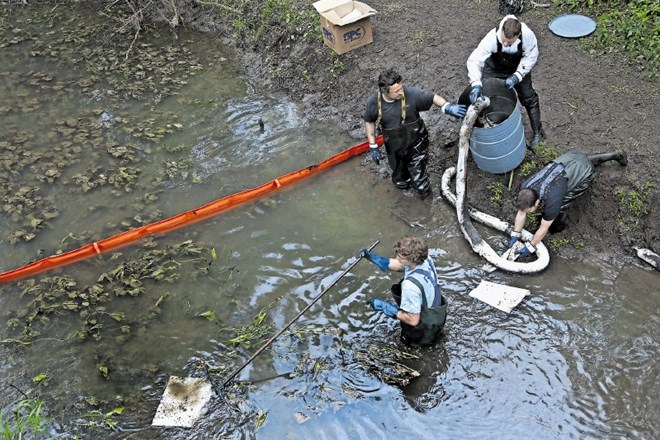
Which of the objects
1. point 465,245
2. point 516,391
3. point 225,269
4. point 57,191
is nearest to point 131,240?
point 225,269

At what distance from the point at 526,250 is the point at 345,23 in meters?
4.65

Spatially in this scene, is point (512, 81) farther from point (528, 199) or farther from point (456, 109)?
point (528, 199)

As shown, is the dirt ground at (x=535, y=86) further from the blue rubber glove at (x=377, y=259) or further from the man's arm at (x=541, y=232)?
the blue rubber glove at (x=377, y=259)

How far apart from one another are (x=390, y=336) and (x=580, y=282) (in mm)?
2146

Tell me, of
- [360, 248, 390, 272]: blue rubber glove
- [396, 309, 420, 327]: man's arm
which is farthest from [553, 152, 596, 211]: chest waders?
[396, 309, 420, 327]: man's arm

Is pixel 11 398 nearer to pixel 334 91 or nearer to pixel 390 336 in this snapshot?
pixel 390 336

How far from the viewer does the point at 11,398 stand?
570 centimetres

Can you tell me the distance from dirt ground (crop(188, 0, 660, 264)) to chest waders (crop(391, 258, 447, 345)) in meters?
2.02

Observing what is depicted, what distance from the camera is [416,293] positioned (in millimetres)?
4852

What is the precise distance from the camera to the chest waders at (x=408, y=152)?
21.9 feet

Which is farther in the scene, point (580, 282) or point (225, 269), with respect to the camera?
point (225, 269)

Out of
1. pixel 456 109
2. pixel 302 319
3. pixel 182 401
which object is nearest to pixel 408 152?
pixel 456 109

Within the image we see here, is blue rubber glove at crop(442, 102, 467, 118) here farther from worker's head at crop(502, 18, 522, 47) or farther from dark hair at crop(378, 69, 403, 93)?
worker's head at crop(502, 18, 522, 47)

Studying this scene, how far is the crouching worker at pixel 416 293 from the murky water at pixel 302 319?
0.50 m
